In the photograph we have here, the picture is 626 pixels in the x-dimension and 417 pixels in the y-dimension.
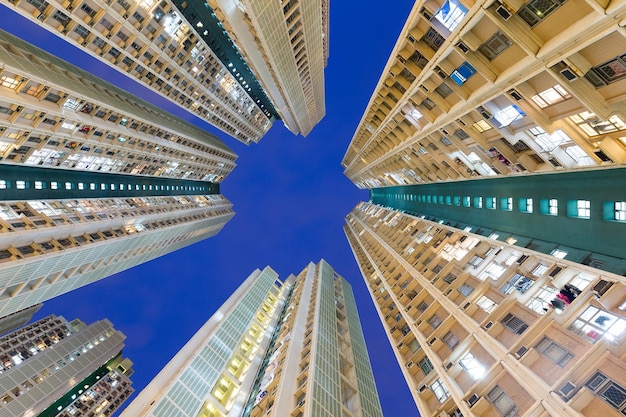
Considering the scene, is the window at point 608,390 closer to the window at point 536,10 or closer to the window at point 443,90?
the window at point 536,10

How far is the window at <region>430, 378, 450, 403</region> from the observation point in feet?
87.2

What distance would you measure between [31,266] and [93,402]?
8304cm

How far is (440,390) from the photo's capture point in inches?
1079

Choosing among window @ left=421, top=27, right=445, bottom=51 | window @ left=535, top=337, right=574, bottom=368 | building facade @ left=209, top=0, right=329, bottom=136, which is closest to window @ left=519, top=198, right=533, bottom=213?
window @ left=535, top=337, right=574, bottom=368

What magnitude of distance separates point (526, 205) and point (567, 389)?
20469 millimetres

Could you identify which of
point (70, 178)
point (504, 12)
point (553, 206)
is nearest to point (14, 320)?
point (70, 178)

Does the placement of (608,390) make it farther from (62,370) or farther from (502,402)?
(62,370)

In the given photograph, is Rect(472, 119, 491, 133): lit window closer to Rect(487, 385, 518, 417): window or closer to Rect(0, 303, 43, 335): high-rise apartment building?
Rect(487, 385, 518, 417): window

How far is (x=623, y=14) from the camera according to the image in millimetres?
12047

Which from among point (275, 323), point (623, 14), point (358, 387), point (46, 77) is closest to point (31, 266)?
point (46, 77)

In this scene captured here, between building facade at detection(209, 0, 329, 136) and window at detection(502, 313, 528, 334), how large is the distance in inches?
2070

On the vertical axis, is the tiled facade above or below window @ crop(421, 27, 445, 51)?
below

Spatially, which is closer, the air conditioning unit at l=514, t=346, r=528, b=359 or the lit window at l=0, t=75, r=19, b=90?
the air conditioning unit at l=514, t=346, r=528, b=359

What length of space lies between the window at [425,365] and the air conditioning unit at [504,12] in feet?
86.6
